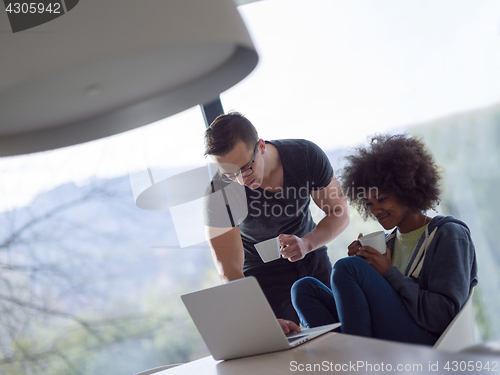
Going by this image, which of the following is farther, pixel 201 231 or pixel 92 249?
pixel 92 249

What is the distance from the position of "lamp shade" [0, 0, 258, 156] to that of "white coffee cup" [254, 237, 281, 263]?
0.89m

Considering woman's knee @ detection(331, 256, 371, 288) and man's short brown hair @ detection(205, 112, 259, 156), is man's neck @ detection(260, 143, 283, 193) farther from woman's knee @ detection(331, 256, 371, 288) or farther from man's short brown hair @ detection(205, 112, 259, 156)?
woman's knee @ detection(331, 256, 371, 288)

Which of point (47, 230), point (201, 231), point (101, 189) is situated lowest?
point (201, 231)

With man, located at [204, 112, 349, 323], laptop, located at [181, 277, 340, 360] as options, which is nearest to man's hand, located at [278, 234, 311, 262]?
man, located at [204, 112, 349, 323]

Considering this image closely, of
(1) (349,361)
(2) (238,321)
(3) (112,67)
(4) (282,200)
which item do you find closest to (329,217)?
(4) (282,200)

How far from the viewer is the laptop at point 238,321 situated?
795 millimetres

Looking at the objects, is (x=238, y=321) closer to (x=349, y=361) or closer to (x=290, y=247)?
(x=349, y=361)

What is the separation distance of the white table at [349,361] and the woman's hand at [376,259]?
34cm

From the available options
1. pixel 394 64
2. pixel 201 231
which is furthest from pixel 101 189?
pixel 394 64

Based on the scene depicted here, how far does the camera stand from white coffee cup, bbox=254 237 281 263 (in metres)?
1.36

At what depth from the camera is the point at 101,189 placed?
2502 millimetres

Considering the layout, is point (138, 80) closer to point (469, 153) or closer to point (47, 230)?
point (469, 153)

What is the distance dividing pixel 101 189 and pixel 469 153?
207 cm

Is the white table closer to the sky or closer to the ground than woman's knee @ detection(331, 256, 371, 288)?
closer to the ground
